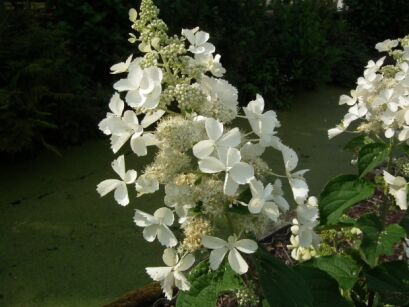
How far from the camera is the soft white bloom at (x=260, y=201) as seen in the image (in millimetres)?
1024

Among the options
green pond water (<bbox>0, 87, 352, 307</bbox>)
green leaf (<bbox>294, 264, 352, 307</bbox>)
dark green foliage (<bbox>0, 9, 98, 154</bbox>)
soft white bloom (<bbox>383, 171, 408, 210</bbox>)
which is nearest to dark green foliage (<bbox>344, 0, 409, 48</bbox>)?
green pond water (<bbox>0, 87, 352, 307</bbox>)

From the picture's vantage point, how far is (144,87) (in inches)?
41.3

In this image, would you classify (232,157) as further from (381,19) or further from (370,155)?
(381,19)

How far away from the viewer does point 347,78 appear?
552 cm

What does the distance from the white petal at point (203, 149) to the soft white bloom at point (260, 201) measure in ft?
0.34

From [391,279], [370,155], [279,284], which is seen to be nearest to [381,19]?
[370,155]

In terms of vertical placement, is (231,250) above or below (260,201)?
below

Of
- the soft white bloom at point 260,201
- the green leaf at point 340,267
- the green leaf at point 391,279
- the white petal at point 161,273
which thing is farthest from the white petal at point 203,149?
the green leaf at point 391,279

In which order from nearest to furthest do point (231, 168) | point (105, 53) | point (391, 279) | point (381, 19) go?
point (231, 168) < point (391, 279) < point (105, 53) < point (381, 19)

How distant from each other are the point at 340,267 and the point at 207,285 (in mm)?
560

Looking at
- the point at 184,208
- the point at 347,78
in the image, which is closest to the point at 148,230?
the point at 184,208

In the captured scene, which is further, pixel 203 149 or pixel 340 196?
pixel 340 196

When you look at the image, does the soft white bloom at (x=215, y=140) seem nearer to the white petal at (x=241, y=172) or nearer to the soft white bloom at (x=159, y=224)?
the white petal at (x=241, y=172)

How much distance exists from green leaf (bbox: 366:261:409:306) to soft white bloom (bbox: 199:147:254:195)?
72 centimetres
